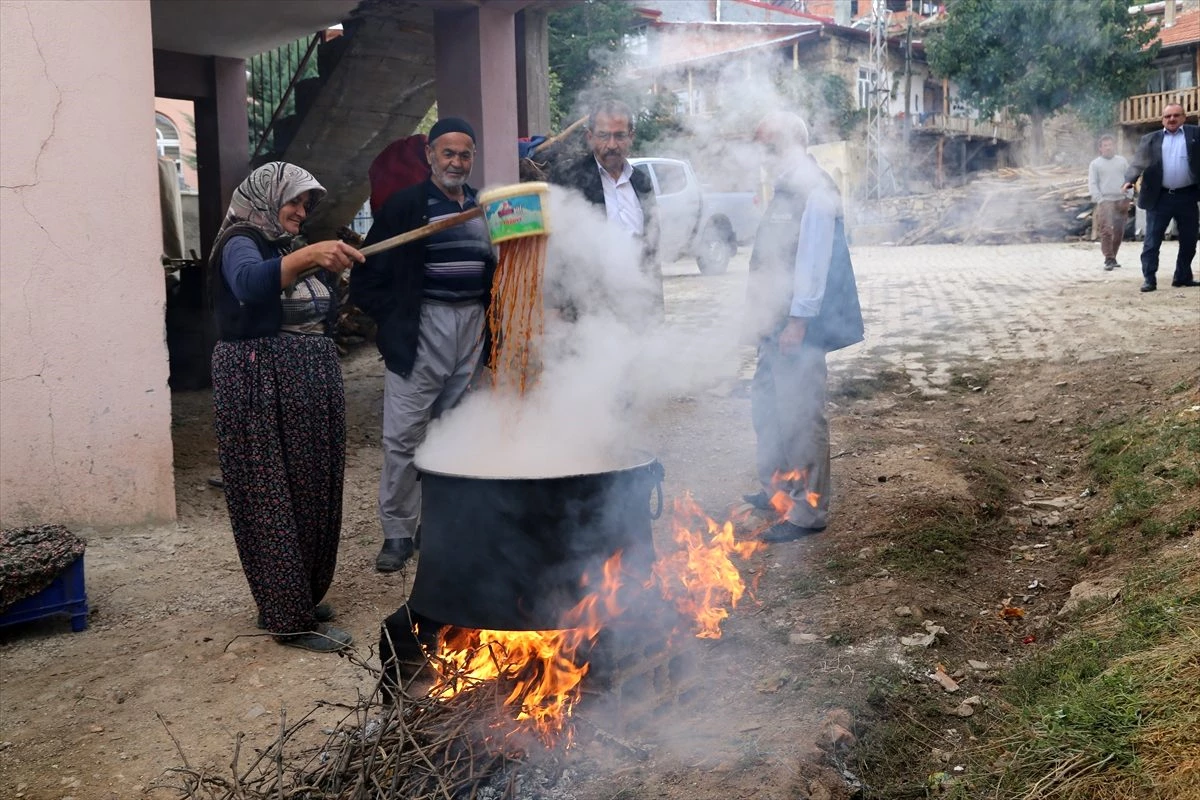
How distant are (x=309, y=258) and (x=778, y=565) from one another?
254 cm

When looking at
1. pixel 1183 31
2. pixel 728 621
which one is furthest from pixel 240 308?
pixel 1183 31

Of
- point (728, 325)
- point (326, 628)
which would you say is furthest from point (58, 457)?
point (728, 325)

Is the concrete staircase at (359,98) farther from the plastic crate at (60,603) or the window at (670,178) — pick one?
the plastic crate at (60,603)

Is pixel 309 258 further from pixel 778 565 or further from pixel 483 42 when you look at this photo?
pixel 483 42

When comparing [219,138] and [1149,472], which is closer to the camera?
[1149,472]

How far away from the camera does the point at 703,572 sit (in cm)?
440

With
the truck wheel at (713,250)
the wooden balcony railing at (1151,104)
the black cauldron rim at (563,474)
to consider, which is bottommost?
the black cauldron rim at (563,474)

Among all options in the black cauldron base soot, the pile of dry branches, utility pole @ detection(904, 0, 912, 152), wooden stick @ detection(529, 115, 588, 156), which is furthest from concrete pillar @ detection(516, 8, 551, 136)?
utility pole @ detection(904, 0, 912, 152)

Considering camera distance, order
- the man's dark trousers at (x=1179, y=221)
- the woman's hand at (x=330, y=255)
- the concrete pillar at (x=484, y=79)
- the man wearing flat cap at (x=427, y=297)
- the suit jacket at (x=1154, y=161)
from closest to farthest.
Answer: the woman's hand at (x=330, y=255), the man wearing flat cap at (x=427, y=297), the concrete pillar at (x=484, y=79), the suit jacket at (x=1154, y=161), the man's dark trousers at (x=1179, y=221)

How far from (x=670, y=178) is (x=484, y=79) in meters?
7.35

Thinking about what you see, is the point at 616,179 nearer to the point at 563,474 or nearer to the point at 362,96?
the point at 563,474

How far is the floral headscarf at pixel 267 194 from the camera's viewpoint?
3.97 meters

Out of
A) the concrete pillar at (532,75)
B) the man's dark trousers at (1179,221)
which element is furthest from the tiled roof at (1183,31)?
the concrete pillar at (532,75)

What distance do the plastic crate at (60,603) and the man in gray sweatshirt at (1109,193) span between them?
13.0 m
